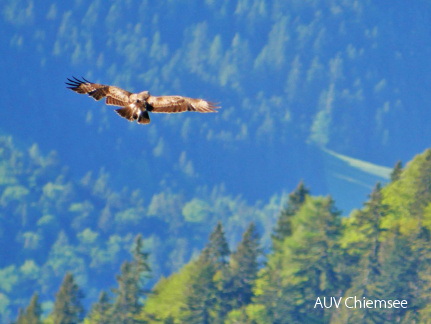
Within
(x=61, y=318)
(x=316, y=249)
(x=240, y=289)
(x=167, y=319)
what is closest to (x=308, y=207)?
(x=316, y=249)

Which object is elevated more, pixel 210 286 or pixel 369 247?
pixel 369 247

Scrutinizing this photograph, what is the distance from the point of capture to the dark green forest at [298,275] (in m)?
67.2

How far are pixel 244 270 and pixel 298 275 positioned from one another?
3.77 meters

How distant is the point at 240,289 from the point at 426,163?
1645 centimetres

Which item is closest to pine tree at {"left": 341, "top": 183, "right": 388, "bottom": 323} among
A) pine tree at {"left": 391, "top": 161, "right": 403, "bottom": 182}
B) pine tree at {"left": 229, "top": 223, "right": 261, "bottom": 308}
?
pine tree at {"left": 391, "top": 161, "right": 403, "bottom": 182}

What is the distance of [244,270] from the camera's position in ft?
234

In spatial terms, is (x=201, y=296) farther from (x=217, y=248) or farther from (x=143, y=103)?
(x=143, y=103)

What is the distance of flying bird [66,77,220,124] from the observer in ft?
75.8

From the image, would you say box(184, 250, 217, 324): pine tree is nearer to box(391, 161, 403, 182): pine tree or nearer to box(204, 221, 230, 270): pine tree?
box(204, 221, 230, 270): pine tree

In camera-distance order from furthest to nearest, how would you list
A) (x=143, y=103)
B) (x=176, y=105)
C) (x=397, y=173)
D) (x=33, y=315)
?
(x=397, y=173) → (x=33, y=315) → (x=176, y=105) → (x=143, y=103)

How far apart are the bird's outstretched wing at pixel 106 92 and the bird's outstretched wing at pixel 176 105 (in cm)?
83

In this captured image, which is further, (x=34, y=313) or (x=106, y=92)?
(x=34, y=313)

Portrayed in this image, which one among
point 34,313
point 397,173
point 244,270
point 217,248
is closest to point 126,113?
point 34,313

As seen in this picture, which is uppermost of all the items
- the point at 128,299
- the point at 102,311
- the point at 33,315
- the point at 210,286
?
the point at 210,286
